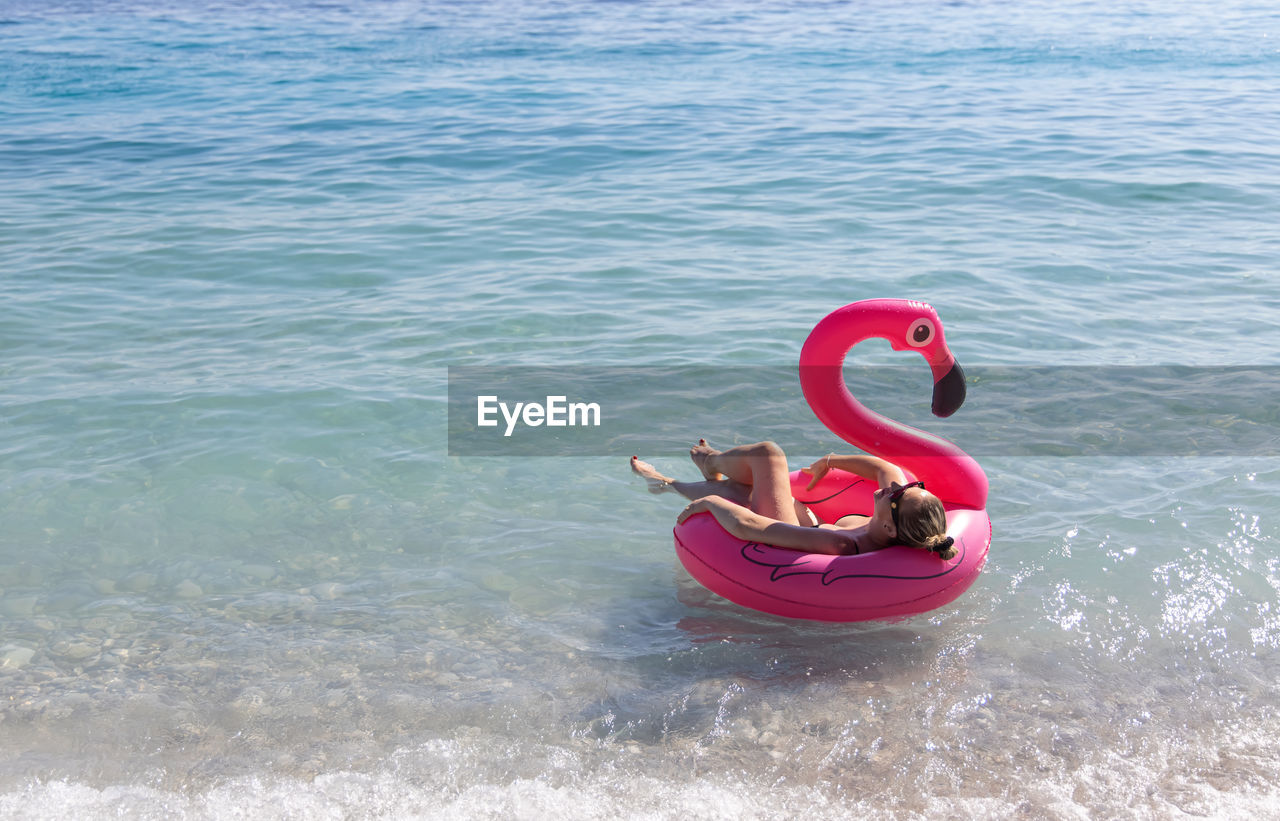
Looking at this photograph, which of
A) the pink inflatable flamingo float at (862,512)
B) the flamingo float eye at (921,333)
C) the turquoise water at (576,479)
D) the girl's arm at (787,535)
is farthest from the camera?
the flamingo float eye at (921,333)

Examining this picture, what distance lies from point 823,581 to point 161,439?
403 cm

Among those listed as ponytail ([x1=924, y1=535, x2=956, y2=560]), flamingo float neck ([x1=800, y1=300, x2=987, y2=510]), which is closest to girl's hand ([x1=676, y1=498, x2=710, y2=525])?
flamingo float neck ([x1=800, y1=300, x2=987, y2=510])

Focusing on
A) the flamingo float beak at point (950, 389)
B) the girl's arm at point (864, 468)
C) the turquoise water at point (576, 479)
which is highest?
the flamingo float beak at point (950, 389)

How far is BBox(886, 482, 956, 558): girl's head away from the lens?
13.9ft

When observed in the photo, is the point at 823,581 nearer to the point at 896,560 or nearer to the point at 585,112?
the point at 896,560

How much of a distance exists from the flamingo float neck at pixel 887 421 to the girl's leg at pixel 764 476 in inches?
14.5

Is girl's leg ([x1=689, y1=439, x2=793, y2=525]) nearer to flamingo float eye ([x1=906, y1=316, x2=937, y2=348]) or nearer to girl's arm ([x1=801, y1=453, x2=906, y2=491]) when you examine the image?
girl's arm ([x1=801, y1=453, x2=906, y2=491])

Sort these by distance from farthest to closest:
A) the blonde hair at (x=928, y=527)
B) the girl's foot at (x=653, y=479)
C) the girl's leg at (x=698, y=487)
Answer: the girl's foot at (x=653, y=479), the girl's leg at (x=698, y=487), the blonde hair at (x=928, y=527)

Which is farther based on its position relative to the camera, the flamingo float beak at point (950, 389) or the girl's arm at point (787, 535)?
the flamingo float beak at point (950, 389)

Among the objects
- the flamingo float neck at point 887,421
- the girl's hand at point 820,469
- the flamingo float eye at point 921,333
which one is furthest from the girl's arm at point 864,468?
the flamingo float eye at point 921,333

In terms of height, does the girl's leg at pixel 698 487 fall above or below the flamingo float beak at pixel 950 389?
below

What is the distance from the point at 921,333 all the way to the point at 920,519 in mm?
824

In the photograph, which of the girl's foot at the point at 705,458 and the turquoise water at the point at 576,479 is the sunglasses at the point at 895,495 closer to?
the turquoise water at the point at 576,479

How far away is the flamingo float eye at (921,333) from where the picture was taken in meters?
4.59
